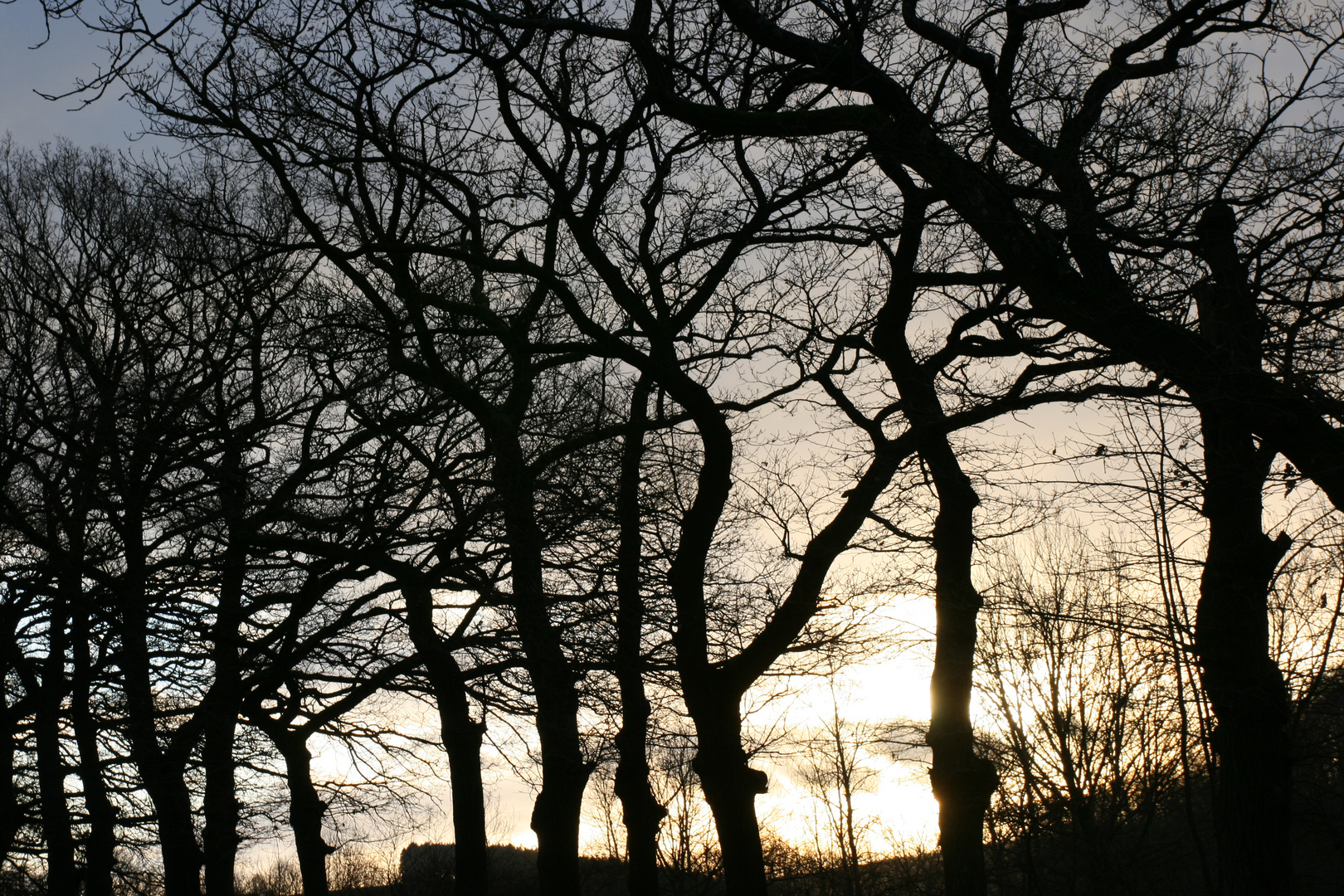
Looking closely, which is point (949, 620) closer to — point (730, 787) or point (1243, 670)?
point (730, 787)

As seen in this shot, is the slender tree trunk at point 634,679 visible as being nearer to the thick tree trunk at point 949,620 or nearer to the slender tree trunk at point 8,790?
the thick tree trunk at point 949,620

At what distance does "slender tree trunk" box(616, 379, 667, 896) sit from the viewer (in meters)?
10.4

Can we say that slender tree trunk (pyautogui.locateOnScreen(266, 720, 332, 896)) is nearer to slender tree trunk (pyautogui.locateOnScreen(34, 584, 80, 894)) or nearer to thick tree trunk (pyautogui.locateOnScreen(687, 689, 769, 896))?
slender tree trunk (pyautogui.locateOnScreen(34, 584, 80, 894))

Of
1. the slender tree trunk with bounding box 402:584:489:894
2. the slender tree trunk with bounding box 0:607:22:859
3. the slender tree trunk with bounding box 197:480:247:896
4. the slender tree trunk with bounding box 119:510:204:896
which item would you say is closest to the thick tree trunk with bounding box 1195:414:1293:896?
the slender tree trunk with bounding box 402:584:489:894

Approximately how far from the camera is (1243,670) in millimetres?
6875

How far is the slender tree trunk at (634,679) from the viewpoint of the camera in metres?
10.4

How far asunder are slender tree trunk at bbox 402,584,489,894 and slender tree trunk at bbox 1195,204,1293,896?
8458mm

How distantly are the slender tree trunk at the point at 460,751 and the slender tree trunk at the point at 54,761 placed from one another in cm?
467

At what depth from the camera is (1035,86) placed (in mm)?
6590

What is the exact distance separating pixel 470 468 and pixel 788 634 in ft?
15.2

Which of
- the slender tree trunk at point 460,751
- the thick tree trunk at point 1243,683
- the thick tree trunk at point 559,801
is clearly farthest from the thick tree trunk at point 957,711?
the slender tree trunk at point 460,751

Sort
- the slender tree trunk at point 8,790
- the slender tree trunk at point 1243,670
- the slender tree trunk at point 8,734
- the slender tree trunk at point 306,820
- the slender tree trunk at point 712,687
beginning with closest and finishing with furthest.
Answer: the slender tree trunk at point 1243,670
the slender tree trunk at point 712,687
the slender tree trunk at point 8,734
the slender tree trunk at point 8,790
the slender tree trunk at point 306,820

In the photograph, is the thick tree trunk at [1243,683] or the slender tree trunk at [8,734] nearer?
the thick tree trunk at [1243,683]

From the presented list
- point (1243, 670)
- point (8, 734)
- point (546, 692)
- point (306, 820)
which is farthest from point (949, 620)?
point (8, 734)
